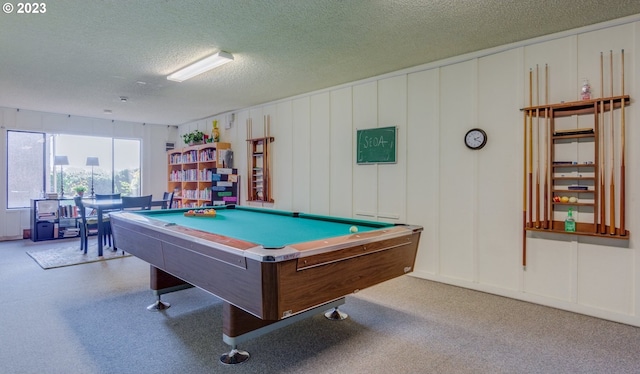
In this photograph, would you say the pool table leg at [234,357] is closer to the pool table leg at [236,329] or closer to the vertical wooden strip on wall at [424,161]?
the pool table leg at [236,329]

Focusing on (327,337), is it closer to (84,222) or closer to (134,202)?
(134,202)

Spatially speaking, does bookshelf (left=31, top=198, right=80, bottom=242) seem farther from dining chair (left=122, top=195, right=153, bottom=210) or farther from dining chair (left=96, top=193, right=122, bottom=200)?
dining chair (left=122, top=195, right=153, bottom=210)

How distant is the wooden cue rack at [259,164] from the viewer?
5.82 meters

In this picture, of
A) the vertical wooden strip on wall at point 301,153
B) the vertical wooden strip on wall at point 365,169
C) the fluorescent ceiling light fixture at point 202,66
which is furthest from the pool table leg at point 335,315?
the fluorescent ceiling light fixture at point 202,66

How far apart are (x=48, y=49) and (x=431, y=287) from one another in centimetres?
462

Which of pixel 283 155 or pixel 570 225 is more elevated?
pixel 283 155

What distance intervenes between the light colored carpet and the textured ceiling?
95.2 inches

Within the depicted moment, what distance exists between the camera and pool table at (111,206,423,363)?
1.67 metres

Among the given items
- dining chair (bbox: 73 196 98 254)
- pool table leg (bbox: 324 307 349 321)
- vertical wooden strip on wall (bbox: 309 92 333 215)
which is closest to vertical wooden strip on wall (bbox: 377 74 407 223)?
vertical wooden strip on wall (bbox: 309 92 333 215)

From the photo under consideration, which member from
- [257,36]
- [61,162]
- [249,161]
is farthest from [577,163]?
[61,162]

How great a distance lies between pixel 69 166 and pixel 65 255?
281cm

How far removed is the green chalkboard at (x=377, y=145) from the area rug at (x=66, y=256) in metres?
3.78

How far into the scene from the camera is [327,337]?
2510mm

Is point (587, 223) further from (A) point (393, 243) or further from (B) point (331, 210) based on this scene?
(B) point (331, 210)
